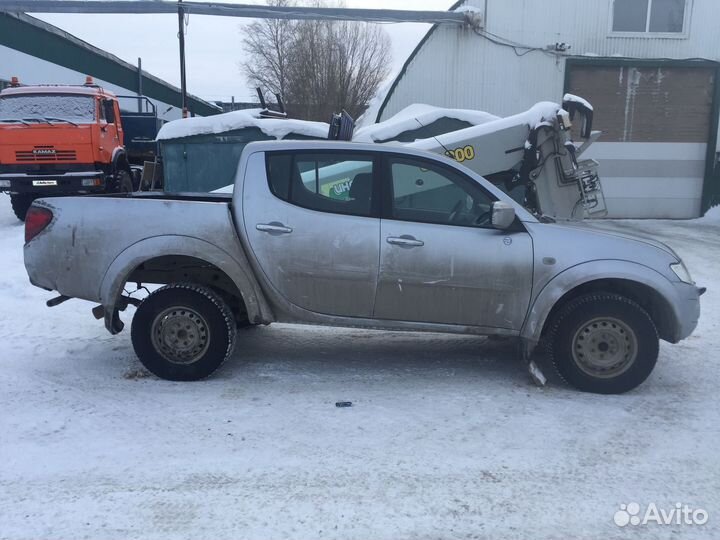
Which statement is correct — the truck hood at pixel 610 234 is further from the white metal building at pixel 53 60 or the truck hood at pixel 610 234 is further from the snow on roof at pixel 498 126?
the white metal building at pixel 53 60

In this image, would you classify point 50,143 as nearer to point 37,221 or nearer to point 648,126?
point 37,221

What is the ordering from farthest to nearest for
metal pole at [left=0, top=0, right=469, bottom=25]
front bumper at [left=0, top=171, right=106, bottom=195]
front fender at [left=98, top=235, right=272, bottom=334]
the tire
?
1. metal pole at [left=0, top=0, right=469, bottom=25]
2. the tire
3. front bumper at [left=0, top=171, right=106, bottom=195]
4. front fender at [left=98, top=235, right=272, bottom=334]

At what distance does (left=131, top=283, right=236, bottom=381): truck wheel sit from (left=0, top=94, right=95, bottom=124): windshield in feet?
29.9

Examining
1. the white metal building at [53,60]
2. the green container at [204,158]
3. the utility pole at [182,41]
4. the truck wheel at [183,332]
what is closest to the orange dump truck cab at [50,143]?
the green container at [204,158]

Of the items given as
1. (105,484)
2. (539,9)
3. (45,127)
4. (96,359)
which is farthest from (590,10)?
(105,484)

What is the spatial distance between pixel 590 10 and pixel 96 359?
14.4m

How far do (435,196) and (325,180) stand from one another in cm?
84

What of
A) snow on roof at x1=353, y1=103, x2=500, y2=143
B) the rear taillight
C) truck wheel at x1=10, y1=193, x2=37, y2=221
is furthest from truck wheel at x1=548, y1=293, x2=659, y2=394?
truck wheel at x1=10, y1=193, x2=37, y2=221

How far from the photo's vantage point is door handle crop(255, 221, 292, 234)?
475 centimetres

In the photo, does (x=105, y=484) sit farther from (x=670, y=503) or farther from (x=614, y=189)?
(x=614, y=189)

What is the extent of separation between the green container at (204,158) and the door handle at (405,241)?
299 inches

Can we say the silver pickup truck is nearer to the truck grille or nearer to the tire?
the truck grille

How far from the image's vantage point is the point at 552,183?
23.1 feet

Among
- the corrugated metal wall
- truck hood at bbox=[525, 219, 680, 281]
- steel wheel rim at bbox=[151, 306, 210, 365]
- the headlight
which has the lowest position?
steel wheel rim at bbox=[151, 306, 210, 365]
